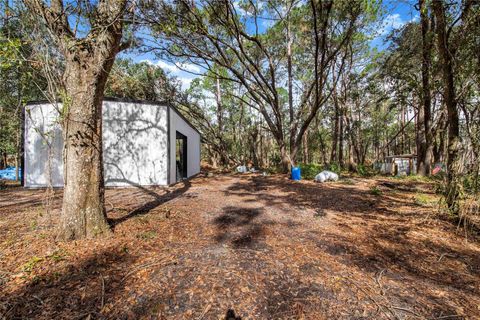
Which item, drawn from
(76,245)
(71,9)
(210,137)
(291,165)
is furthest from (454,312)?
(210,137)

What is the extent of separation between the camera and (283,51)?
11719 mm

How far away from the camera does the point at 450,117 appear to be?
11.9 ft

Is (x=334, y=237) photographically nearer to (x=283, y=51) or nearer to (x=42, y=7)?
(x=42, y=7)

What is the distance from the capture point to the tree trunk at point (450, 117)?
10.6 ft

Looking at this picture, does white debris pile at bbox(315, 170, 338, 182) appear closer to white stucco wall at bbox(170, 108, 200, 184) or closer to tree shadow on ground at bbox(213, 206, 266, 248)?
tree shadow on ground at bbox(213, 206, 266, 248)

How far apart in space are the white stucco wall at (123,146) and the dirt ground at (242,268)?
10.6 ft

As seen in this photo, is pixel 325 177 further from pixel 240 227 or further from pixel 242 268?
pixel 242 268

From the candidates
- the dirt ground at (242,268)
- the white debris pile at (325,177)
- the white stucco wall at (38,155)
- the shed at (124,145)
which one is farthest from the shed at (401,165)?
the white stucco wall at (38,155)

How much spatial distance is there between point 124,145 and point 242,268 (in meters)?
6.46

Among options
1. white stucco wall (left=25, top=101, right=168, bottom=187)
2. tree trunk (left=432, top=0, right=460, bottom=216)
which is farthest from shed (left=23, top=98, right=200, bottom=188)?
tree trunk (left=432, top=0, right=460, bottom=216)

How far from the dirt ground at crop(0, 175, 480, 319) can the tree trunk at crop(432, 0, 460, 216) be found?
488mm

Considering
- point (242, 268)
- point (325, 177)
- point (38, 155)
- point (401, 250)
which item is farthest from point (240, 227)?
point (38, 155)

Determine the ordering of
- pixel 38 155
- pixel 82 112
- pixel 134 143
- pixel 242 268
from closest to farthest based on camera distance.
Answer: pixel 242 268 < pixel 82 112 < pixel 38 155 < pixel 134 143

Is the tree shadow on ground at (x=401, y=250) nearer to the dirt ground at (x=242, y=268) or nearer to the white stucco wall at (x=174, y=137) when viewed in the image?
the dirt ground at (x=242, y=268)
